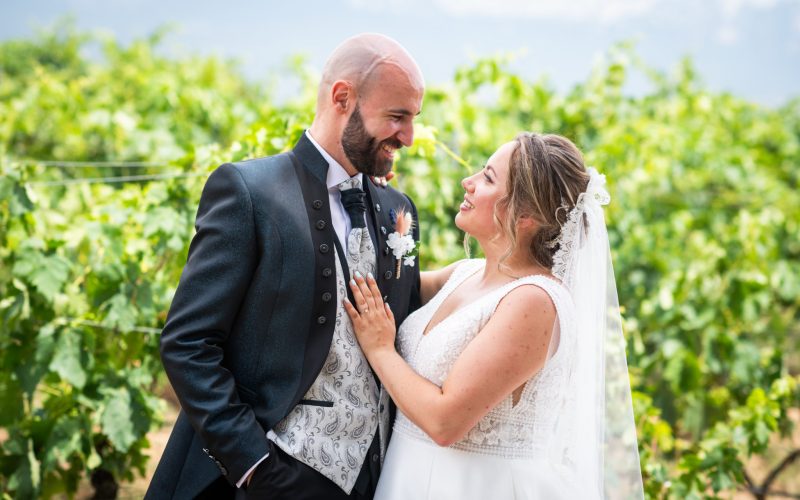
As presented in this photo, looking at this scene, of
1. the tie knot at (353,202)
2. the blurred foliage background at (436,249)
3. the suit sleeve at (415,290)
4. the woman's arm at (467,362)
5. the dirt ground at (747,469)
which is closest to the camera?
the woman's arm at (467,362)

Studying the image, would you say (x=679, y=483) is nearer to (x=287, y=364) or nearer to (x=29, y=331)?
(x=287, y=364)

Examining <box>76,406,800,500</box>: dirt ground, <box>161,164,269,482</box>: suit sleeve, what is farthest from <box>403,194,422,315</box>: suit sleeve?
<box>76,406,800,500</box>: dirt ground

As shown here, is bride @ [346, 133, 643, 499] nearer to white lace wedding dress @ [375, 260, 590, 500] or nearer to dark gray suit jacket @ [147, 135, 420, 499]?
white lace wedding dress @ [375, 260, 590, 500]

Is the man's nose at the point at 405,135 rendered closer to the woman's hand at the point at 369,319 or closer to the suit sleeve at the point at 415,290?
the woman's hand at the point at 369,319

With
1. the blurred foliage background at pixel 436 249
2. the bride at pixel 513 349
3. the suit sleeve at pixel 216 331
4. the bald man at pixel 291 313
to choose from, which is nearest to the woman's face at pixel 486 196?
the bride at pixel 513 349

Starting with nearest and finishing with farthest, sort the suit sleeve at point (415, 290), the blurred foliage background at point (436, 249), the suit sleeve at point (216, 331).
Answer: the suit sleeve at point (216, 331), the suit sleeve at point (415, 290), the blurred foliage background at point (436, 249)

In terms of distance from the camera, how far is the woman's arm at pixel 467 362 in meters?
2.06

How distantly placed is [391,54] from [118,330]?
225 centimetres

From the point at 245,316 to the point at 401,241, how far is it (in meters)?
0.51

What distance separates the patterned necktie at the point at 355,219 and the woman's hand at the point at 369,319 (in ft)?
0.22

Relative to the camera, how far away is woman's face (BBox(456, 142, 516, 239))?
2295 mm

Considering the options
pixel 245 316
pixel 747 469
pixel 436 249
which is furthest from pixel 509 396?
pixel 747 469

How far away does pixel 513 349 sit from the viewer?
207 centimetres

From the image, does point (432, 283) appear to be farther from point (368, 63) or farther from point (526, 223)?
point (368, 63)
